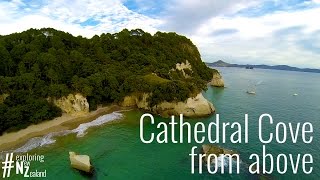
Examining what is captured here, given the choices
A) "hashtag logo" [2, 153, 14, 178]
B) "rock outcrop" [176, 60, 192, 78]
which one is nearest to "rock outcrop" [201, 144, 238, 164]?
"hashtag logo" [2, 153, 14, 178]

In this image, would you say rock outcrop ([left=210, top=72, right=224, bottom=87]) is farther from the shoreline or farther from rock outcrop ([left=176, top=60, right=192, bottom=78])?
the shoreline

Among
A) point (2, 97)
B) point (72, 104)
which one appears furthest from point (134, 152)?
point (2, 97)

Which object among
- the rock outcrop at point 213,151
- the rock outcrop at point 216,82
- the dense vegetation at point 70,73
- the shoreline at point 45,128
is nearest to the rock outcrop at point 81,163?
the shoreline at point 45,128

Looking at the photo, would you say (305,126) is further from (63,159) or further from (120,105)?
(63,159)

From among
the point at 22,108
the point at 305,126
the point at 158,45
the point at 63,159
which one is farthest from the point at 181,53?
the point at 63,159

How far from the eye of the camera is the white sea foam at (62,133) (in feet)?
104

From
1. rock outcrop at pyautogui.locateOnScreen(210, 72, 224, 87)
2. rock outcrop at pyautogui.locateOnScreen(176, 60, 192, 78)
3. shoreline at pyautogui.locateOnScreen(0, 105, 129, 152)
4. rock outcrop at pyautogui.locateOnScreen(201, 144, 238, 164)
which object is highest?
rock outcrop at pyautogui.locateOnScreen(176, 60, 192, 78)

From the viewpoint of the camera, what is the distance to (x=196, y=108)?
44.6 meters

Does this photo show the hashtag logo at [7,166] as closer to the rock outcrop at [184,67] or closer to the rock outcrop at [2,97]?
the rock outcrop at [2,97]

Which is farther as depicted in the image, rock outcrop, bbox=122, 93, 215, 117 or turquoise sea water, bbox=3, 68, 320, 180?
rock outcrop, bbox=122, 93, 215, 117

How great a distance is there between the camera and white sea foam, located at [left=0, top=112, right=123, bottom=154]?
31648 mm

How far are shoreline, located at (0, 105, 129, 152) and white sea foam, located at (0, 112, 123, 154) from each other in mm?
892

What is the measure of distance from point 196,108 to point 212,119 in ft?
9.55

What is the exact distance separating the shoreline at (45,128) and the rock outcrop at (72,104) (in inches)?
33.0
